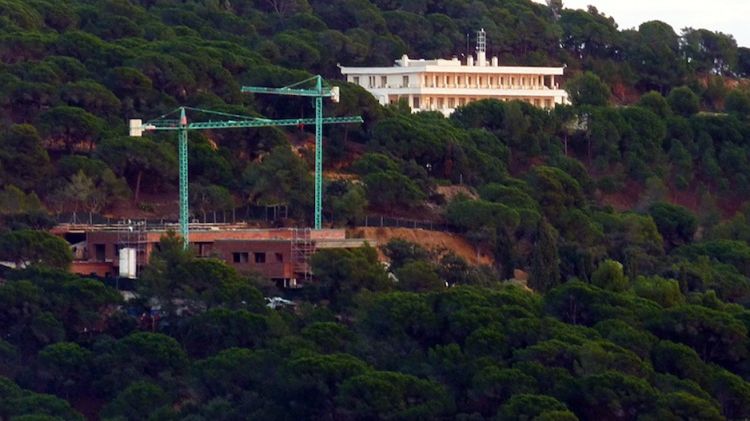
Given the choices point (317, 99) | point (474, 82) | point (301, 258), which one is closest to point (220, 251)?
point (301, 258)

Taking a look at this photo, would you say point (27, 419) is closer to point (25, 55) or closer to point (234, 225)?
point (234, 225)

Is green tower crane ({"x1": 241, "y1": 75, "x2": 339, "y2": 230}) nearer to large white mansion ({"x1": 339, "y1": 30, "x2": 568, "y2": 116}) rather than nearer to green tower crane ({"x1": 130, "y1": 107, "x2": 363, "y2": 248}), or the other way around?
green tower crane ({"x1": 130, "y1": 107, "x2": 363, "y2": 248})

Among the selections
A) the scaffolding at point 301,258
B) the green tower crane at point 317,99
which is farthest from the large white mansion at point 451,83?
the scaffolding at point 301,258

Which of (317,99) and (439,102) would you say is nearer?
(317,99)

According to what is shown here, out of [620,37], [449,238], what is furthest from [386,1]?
[449,238]

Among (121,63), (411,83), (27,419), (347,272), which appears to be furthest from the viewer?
(411,83)

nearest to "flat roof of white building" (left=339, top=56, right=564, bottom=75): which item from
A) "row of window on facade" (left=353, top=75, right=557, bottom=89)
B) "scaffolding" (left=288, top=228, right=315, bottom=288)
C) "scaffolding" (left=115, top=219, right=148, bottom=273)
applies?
"row of window on facade" (left=353, top=75, right=557, bottom=89)

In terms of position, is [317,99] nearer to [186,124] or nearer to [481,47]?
[186,124]
